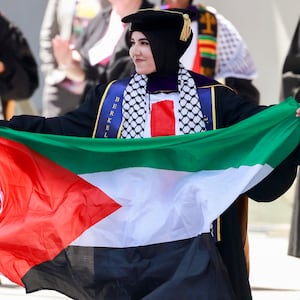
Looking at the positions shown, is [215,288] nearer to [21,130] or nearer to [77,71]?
[21,130]

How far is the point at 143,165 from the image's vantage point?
508 centimetres

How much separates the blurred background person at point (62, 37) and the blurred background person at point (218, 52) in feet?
3.23

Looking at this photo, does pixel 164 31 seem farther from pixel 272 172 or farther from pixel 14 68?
pixel 14 68

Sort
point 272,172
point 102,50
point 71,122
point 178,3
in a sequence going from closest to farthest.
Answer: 1. point 272,172
2. point 71,122
3. point 178,3
4. point 102,50

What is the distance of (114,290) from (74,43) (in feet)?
14.8

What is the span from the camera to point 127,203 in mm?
5020

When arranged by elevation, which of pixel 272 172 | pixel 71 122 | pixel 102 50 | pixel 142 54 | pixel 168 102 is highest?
pixel 142 54

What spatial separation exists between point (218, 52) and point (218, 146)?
134 inches

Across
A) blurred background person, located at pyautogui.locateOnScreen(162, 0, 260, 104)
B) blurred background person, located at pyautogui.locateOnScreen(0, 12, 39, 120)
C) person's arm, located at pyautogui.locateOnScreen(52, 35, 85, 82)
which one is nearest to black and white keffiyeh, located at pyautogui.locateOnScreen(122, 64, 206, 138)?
blurred background person, located at pyautogui.locateOnScreen(162, 0, 260, 104)

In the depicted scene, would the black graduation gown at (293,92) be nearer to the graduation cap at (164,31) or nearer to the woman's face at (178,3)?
the woman's face at (178,3)

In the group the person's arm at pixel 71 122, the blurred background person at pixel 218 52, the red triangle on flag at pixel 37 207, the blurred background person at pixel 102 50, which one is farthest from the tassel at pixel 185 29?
the blurred background person at pixel 102 50

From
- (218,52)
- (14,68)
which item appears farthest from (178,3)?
(14,68)

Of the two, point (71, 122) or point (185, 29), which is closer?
point (185, 29)

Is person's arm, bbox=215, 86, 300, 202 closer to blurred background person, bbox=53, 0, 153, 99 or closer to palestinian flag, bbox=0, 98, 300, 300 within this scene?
palestinian flag, bbox=0, 98, 300, 300
